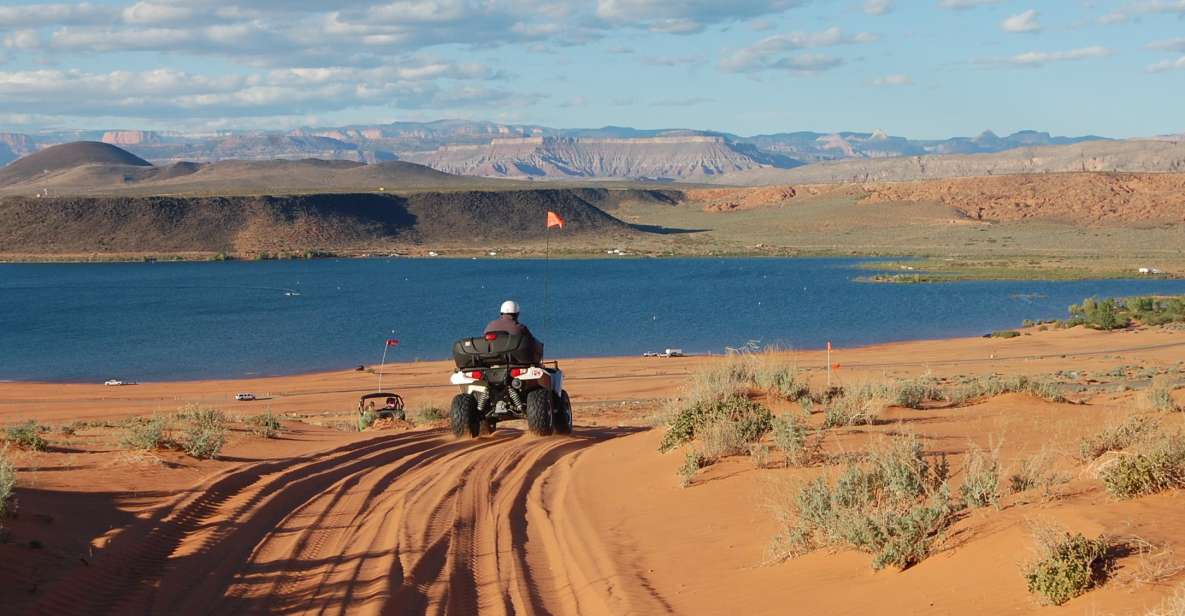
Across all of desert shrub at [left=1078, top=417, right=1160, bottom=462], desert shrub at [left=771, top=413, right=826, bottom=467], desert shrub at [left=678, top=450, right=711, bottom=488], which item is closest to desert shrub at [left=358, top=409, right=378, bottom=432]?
desert shrub at [left=678, top=450, right=711, bottom=488]

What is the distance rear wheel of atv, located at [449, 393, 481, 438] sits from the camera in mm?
15836

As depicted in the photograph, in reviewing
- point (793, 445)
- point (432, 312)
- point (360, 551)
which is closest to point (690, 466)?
point (793, 445)

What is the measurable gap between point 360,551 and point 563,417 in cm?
784

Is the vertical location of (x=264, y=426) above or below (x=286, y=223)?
below

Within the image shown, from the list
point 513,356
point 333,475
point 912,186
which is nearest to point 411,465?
point 333,475

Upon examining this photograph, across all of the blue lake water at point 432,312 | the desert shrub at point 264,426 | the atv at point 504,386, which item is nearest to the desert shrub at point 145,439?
the desert shrub at point 264,426

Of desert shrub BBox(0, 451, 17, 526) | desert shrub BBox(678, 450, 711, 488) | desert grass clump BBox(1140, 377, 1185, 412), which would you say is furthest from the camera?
desert grass clump BBox(1140, 377, 1185, 412)

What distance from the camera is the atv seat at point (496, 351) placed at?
1520 cm

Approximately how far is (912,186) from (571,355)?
3971 inches

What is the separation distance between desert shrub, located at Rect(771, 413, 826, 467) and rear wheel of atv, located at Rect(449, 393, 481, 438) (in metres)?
5.45

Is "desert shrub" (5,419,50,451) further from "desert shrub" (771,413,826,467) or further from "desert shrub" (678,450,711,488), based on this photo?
"desert shrub" (771,413,826,467)

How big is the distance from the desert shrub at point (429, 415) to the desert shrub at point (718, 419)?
28.3ft

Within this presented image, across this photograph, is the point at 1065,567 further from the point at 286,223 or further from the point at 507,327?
the point at 286,223

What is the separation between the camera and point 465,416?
52.0ft
